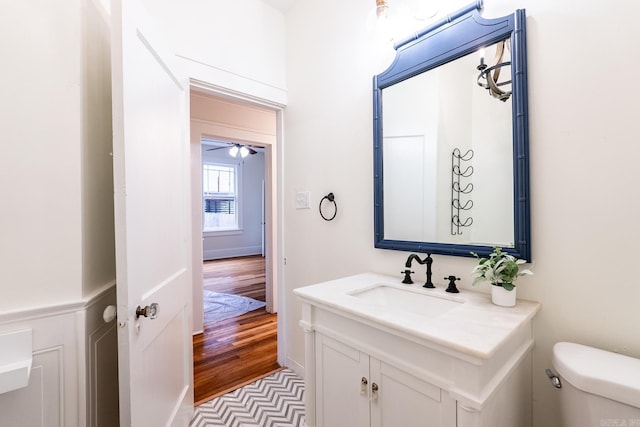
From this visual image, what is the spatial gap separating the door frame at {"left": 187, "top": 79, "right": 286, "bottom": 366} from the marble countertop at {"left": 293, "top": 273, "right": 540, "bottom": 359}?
3.57 feet

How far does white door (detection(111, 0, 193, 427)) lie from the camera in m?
0.97

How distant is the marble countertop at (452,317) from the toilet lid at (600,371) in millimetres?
137

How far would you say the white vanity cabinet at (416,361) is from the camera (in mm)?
780

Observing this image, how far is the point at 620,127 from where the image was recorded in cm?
90

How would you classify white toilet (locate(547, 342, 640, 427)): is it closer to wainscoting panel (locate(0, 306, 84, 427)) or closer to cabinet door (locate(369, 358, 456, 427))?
cabinet door (locate(369, 358, 456, 427))

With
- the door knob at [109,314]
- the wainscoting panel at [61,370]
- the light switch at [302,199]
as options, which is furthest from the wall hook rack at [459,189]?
the wainscoting panel at [61,370]

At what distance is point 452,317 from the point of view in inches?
37.1

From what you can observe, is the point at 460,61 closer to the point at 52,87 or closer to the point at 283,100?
the point at 283,100

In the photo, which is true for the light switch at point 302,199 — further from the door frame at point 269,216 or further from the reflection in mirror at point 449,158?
the reflection in mirror at point 449,158

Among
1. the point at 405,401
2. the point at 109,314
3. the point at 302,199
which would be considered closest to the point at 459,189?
the point at 405,401

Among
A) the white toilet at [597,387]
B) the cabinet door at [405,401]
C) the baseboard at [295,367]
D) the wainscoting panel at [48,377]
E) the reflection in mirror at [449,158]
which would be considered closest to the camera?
the white toilet at [597,387]

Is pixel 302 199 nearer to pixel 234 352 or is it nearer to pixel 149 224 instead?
pixel 149 224

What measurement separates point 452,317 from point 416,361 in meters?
0.19

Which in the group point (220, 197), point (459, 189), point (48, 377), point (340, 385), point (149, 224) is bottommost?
point (340, 385)
